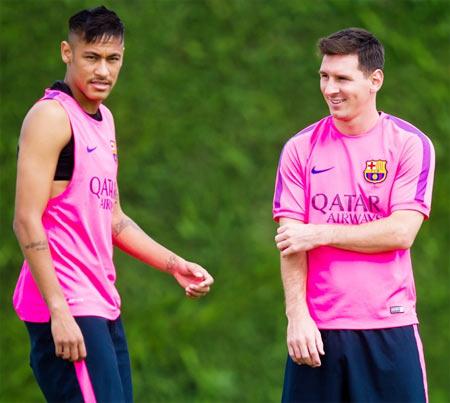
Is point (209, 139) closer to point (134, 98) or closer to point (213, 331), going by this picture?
point (134, 98)

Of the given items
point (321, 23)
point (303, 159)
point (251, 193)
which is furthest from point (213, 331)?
point (303, 159)

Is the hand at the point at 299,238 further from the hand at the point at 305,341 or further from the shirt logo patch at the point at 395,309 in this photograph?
the shirt logo patch at the point at 395,309

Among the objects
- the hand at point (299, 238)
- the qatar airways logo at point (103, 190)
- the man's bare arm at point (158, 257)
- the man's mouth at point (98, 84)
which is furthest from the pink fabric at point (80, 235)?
the hand at point (299, 238)

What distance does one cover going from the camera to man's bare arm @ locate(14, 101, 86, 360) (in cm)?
445

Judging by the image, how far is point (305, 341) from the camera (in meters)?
4.75

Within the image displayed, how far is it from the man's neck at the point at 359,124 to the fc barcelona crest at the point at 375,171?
150mm

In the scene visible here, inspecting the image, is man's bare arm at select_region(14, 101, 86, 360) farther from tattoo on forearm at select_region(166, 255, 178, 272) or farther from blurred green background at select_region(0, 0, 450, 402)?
blurred green background at select_region(0, 0, 450, 402)

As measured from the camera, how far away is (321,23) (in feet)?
25.6

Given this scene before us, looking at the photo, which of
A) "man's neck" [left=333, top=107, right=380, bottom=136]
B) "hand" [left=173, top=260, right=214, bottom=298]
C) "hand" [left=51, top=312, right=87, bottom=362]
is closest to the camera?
"hand" [left=51, top=312, right=87, bottom=362]

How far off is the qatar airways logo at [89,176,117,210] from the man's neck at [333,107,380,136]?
3.11ft

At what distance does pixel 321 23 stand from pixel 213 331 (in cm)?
207

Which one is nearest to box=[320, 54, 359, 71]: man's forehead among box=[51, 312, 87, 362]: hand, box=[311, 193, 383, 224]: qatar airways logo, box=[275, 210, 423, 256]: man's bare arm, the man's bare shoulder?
box=[311, 193, 383, 224]: qatar airways logo

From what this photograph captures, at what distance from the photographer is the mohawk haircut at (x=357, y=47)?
15.9 feet

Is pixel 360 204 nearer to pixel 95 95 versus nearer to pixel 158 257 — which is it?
pixel 158 257
